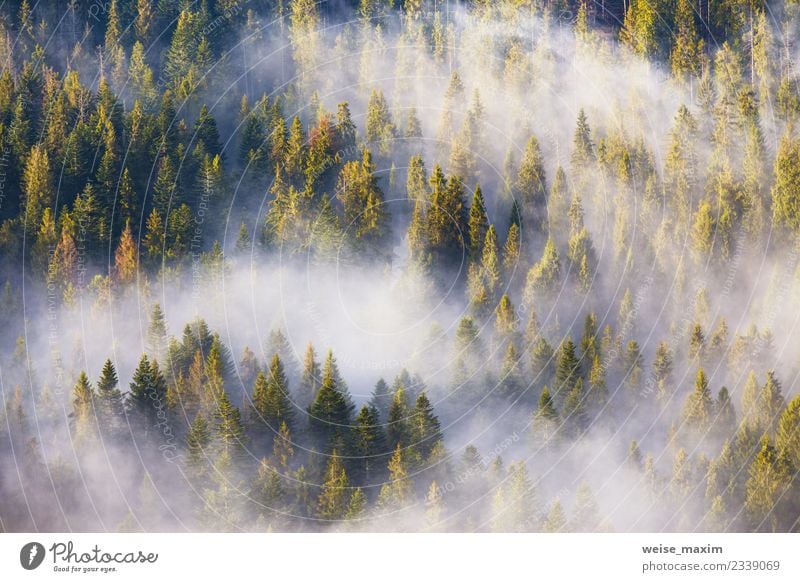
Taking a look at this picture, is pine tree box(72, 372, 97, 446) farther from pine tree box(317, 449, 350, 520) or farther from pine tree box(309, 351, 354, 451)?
pine tree box(317, 449, 350, 520)

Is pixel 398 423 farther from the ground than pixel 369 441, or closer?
farther from the ground

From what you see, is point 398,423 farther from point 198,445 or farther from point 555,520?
point 198,445

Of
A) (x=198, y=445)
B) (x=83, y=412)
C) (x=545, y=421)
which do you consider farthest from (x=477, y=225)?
(x=83, y=412)

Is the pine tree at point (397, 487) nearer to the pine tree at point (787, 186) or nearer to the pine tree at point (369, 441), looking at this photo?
the pine tree at point (369, 441)

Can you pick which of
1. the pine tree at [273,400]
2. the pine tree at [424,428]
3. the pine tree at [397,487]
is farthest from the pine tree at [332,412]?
the pine tree at [424,428]

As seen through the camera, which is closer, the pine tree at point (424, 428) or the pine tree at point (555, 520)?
the pine tree at point (555, 520)

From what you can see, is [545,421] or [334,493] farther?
[545,421]
